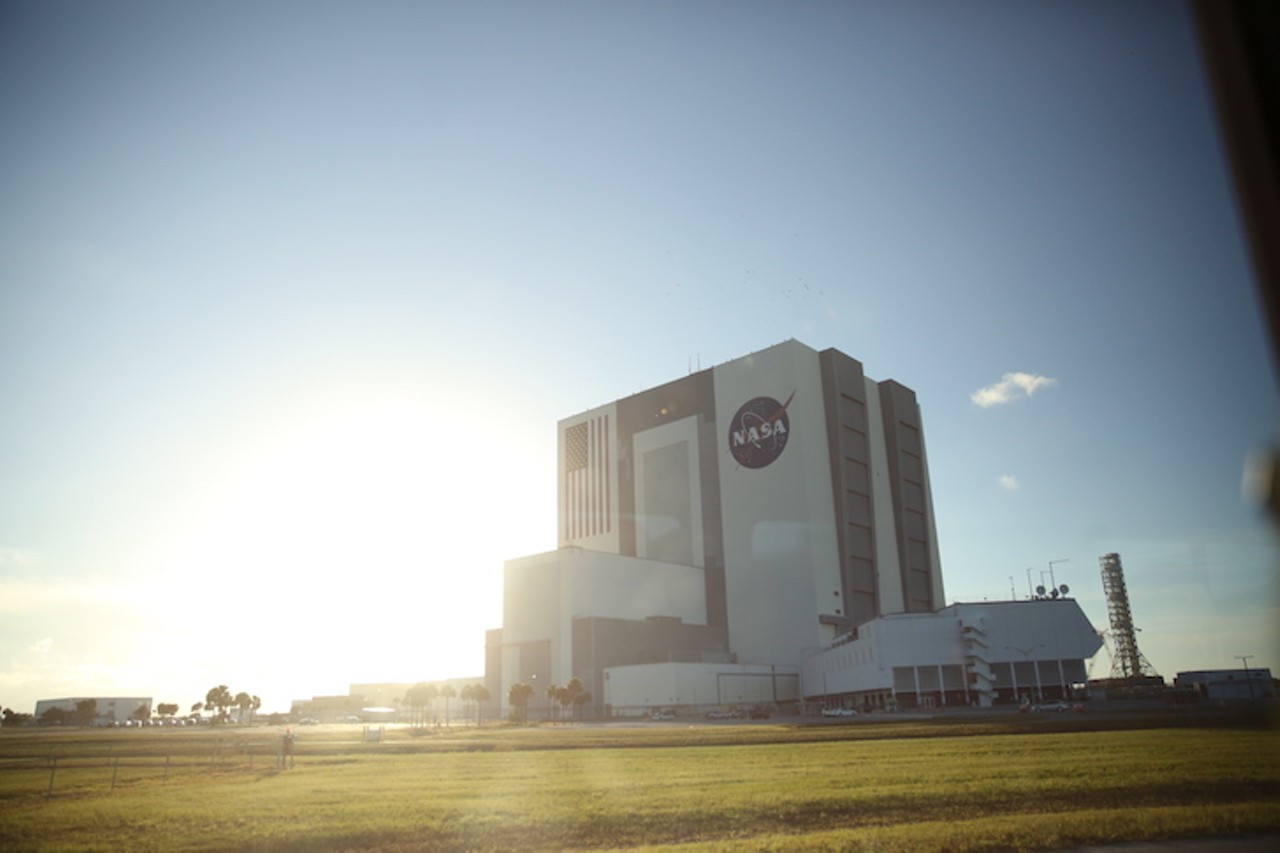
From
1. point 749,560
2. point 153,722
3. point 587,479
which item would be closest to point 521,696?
point 749,560

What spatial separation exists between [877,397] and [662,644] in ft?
162

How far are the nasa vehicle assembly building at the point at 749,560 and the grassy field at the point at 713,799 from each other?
59362 mm

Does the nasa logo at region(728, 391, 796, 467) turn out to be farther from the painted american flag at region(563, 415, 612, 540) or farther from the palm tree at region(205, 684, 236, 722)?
the palm tree at region(205, 684, 236, 722)

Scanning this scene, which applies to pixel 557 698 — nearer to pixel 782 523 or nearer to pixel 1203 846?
pixel 782 523

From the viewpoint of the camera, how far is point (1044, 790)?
57.6 ft

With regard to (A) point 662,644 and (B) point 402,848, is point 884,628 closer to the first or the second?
(A) point 662,644

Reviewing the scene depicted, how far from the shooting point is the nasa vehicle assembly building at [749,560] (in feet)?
318

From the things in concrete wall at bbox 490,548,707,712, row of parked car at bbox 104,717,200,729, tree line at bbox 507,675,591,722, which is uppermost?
concrete wall at bbox 490,548,707,712

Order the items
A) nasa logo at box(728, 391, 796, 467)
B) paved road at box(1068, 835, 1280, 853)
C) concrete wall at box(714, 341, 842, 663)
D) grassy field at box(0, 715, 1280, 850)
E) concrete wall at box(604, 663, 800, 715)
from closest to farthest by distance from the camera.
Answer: paved road at box(1068, 835, 1280, 853)
grassy field at box(0, 715, 1280, 850)
concrete wall at box(604, 663, 800, 715)
concrete wall at box(714, 341, 842, 663)
nasa logo at box(728, 391, 796, 467)

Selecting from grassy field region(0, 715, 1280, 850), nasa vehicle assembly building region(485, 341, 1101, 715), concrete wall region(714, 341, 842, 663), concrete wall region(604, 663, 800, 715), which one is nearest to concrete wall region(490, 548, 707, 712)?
nasa vehicle assembly building region(485, 341, 1101, 715)

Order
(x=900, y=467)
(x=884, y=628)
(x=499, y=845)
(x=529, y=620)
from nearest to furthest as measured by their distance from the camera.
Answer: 1. (x=499, y=845)
2. (x=884, y=628)
3. (x=529, y=620)
4. (x=900, y=467)

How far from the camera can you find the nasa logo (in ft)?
345

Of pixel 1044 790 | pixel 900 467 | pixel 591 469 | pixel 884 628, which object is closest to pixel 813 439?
pixel 900 467

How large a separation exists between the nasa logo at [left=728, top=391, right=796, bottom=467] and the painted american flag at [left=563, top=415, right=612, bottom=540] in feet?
84.1
